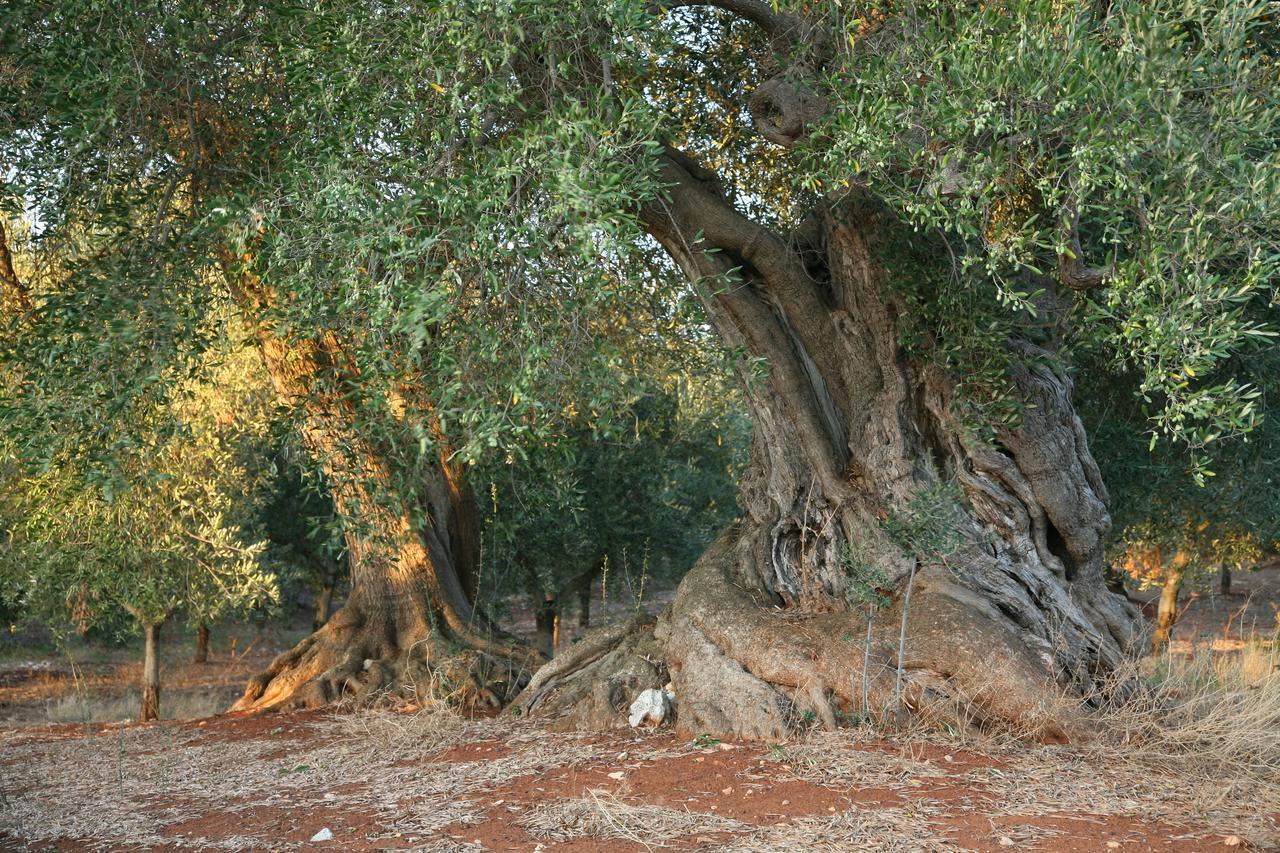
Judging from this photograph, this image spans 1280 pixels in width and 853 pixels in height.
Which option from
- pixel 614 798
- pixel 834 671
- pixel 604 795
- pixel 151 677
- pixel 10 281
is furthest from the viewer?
pixel 151 677

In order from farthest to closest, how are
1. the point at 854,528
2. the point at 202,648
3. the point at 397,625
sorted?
1. the point at 202,648
2. the point at 397,625
3. the point at 854,528

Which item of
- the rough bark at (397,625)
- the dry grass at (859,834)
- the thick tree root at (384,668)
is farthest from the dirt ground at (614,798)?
the rough bark at (397,625)

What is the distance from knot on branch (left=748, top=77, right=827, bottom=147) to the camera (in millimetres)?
7516

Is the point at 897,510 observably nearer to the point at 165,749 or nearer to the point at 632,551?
the point at 165,749

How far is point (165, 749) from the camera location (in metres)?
9.54

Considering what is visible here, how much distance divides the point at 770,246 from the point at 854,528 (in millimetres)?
2459

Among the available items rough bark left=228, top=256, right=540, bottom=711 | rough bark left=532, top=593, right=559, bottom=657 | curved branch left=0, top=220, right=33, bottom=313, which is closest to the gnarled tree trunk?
rough bark left=228, top=256, right=540, bottom=711

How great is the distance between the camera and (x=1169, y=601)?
17.8 meters

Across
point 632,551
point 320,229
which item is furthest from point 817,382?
point 632,551

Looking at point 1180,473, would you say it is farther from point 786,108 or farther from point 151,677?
point 151,677

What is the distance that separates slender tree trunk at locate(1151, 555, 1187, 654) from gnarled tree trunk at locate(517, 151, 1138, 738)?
7.96 metres

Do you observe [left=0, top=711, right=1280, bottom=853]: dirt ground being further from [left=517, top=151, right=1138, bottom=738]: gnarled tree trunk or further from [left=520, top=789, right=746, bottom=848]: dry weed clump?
[left=517, top=151, right=1138, bottom=738]: gnarled tree trunk

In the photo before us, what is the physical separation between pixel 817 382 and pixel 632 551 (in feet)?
30.3

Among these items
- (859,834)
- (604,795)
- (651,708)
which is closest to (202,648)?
(651,708)
